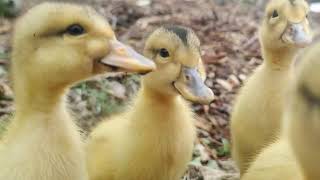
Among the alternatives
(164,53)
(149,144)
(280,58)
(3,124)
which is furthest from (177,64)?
(3,124)

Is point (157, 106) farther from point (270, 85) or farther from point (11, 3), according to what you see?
point (11, 3)

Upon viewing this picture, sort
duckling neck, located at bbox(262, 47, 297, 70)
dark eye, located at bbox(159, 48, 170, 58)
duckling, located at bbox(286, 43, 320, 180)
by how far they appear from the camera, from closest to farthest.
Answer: duckling, located at bbox(286, 43, 320, 180), dark eye, located at bbox(159, 48, 170, 58), duckling neck, located at bbox(262, 47, 297, 70)

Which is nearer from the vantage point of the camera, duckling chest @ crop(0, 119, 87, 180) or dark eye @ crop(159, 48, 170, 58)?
duckling chest @ crop(0, 119, 87, 180)

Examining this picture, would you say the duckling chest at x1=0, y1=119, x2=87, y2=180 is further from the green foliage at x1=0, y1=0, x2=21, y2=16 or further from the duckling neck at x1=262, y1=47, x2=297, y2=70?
the green foliage at x1=0, y1=0, x2=21, y2=16

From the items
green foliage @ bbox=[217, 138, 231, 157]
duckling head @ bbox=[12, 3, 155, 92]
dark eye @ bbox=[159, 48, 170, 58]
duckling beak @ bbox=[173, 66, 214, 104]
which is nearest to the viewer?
duckling head @ bbox=[12, 3, 155, 92]

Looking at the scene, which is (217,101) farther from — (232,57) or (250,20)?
(250,20)

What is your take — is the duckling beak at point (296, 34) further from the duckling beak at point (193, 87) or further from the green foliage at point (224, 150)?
A: the green foliage at point (224, 150)

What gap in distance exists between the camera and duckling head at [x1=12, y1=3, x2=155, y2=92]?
306 cm

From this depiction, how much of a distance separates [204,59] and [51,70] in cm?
279

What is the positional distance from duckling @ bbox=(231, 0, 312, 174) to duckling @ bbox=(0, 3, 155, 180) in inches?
40.2

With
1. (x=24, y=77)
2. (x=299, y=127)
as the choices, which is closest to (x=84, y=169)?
(x=24, y=77)

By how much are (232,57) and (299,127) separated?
11.1 feet

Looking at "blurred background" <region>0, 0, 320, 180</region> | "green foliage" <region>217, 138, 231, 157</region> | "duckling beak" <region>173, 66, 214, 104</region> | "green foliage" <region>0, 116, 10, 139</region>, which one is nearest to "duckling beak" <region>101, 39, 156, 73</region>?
"duckling beak" <region>173, 66, 214, 104</region>

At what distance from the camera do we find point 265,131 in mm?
3930
